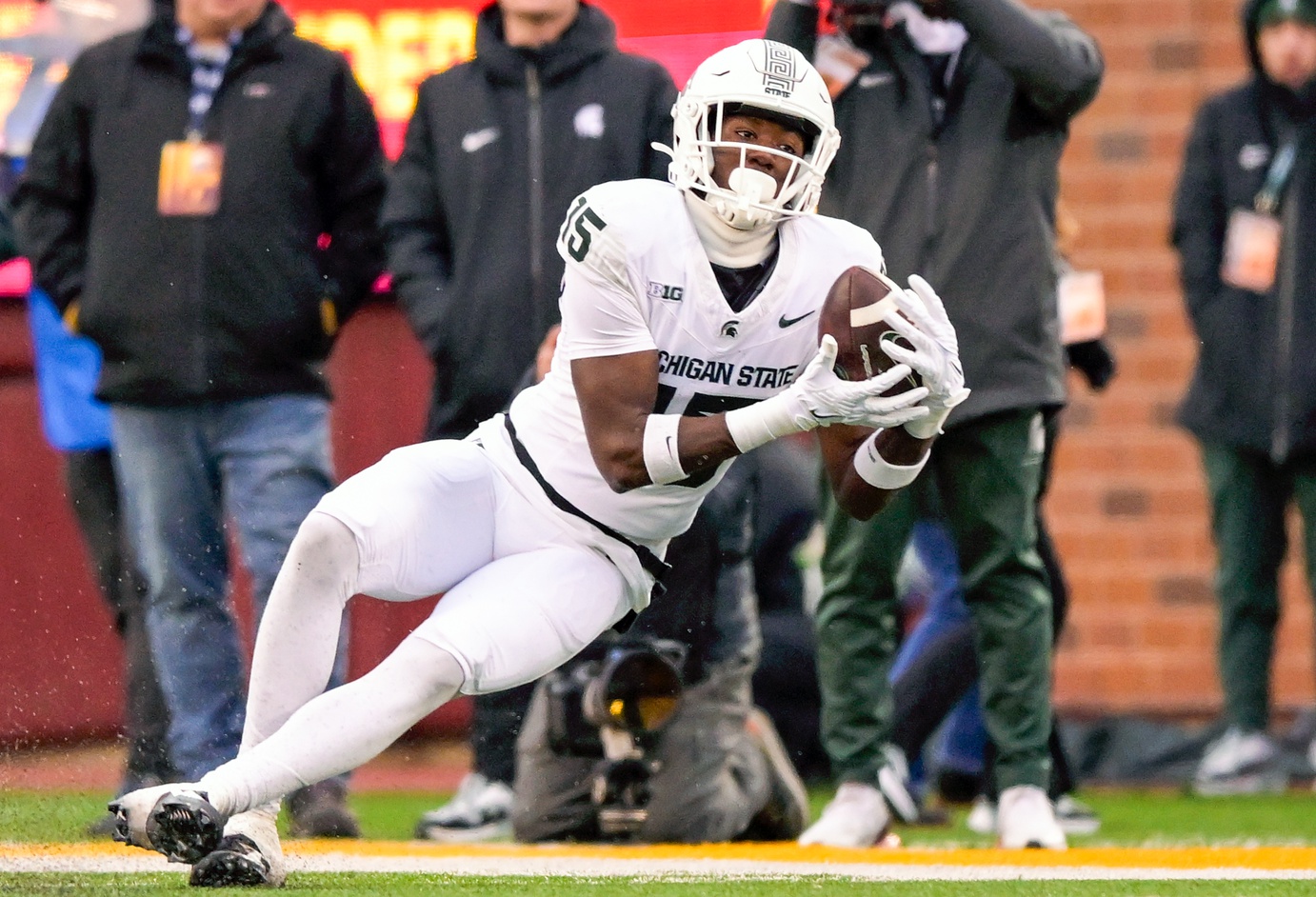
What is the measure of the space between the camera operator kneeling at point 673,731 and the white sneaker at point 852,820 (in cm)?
23

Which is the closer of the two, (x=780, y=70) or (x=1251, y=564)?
(x=780, y=70)

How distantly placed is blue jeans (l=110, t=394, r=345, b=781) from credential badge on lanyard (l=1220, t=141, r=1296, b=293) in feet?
9.66

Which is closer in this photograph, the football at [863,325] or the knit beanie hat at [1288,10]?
the football at [863,325]

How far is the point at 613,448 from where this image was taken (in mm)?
4117

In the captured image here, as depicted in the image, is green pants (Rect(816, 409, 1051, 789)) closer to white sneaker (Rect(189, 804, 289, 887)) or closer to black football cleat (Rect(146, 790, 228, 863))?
white sneaker (Rect(189, 804, 289, 887))

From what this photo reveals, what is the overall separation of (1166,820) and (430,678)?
2790 millimetres

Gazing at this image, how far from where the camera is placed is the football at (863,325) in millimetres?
3988

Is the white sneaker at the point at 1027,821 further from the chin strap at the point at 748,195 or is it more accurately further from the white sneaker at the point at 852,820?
the chin strap at the point at 748,195

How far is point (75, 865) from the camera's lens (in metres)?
4.50

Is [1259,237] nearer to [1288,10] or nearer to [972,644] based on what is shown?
[1288,10]

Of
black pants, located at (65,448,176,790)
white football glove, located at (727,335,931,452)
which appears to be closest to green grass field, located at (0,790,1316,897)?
black pants, located at (65,448,176,790)

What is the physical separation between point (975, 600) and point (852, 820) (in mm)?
577

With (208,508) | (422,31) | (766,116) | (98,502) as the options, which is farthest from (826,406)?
(422,31)

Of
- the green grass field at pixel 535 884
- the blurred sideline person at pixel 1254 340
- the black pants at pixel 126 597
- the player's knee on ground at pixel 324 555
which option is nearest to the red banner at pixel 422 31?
the blurred sideline person at pixel 1254 340
